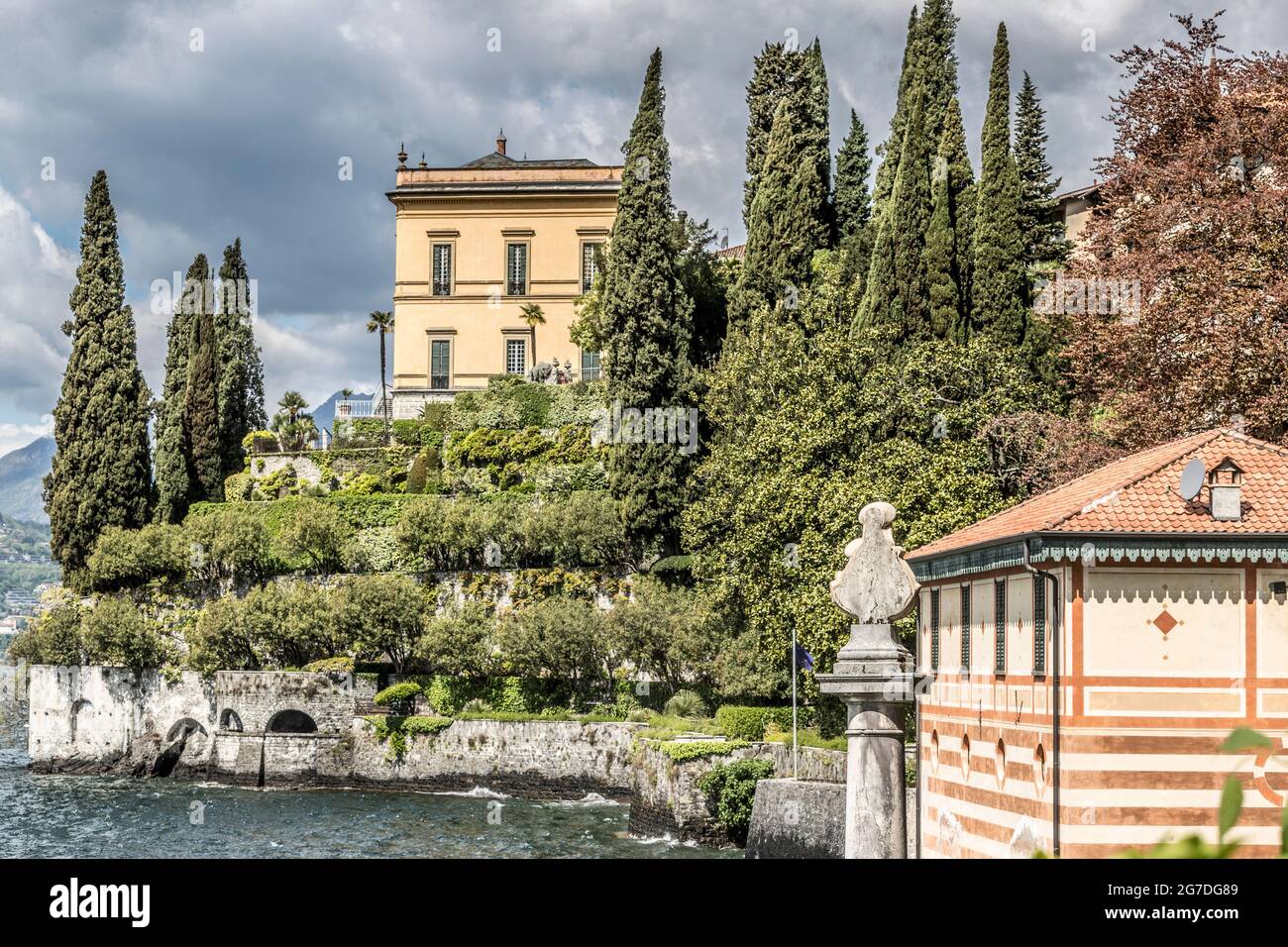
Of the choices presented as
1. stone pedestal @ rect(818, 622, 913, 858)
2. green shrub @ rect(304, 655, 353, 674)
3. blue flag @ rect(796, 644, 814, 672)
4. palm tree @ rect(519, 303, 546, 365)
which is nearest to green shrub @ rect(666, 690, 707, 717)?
blue flag @ rect(796, 644, 814, 672)

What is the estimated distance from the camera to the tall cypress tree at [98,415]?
213 feet

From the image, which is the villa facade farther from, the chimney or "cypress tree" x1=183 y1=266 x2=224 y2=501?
"cypress tree" x1=183 y1=266 x2=224 y2=501

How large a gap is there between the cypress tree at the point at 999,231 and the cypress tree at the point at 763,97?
14.7 meters

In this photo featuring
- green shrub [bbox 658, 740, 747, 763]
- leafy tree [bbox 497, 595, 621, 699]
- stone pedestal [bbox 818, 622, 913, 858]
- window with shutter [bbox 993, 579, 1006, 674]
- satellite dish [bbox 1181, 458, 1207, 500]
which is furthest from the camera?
leafy tree [bbox 497, 595, 621, 699]

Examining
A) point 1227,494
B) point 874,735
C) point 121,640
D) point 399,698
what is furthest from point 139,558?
point 874,735

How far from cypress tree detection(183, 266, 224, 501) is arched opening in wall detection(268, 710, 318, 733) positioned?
18.9 meters

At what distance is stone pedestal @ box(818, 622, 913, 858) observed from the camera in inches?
518

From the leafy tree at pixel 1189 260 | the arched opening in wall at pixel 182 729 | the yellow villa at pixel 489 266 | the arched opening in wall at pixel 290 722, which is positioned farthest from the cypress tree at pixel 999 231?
the arched opening in wall at pixel 182 729

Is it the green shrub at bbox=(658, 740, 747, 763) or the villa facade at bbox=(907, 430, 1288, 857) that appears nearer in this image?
the villa facade at bbox=(907, 430, 1288, 857)

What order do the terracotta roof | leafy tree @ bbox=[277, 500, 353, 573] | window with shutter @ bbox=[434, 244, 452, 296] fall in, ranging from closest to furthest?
the terracotta roof < leafy tree @ bbox=[277, 500, 353, 573] < window with shutter @ bbox=[434, 244, 452, 296]

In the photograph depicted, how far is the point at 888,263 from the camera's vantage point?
45094mm

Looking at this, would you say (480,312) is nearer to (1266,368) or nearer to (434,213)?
(434,213)
